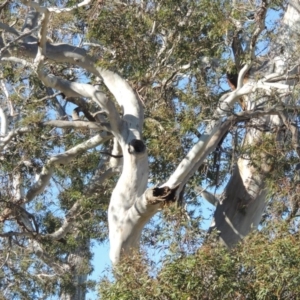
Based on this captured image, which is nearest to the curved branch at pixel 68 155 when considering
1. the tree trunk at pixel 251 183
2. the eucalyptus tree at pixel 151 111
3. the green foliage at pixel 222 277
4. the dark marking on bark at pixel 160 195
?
the eucalyptus tree at pixel 151 111

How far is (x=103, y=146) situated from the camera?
554 inches

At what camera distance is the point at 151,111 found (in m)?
12.9

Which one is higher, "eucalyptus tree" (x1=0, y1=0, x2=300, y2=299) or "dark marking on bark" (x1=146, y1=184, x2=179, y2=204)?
"eucalyptus tree" (x1=0, y1=0, x2=300, y2=299)

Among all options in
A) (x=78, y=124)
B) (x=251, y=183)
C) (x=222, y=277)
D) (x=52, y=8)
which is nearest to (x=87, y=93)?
(x=78, y=124)

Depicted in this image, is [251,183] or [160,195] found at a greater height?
[251,183]

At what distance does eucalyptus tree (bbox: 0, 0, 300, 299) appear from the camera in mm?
11078

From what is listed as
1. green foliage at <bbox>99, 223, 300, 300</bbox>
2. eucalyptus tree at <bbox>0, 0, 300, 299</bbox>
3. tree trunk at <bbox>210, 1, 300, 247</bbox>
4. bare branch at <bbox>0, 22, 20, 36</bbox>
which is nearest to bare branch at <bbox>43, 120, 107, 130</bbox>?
eucalyptus tree at <bbox>0, 0, 300, 299</bbox>

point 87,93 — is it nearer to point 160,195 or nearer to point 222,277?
point 160,195

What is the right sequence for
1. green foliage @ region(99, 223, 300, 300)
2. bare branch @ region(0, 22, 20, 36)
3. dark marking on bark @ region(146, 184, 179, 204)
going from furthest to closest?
bare branch @ region(0, 22, 20, 36)
dark marking on bark @ region(146, 184, 179, 204)
green foliage @ region(99, 223, 300, 300)

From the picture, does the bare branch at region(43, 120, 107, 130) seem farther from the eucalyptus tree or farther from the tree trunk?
the tree trunk

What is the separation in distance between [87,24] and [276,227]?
440 centimetres

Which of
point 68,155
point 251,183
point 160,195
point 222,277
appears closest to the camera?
point 222,277

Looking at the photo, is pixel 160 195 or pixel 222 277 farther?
pixel 160 195

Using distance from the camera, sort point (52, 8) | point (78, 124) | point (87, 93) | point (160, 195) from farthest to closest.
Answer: point (78, 124), point (87, 93), point (52, 8), point (160, 195)
